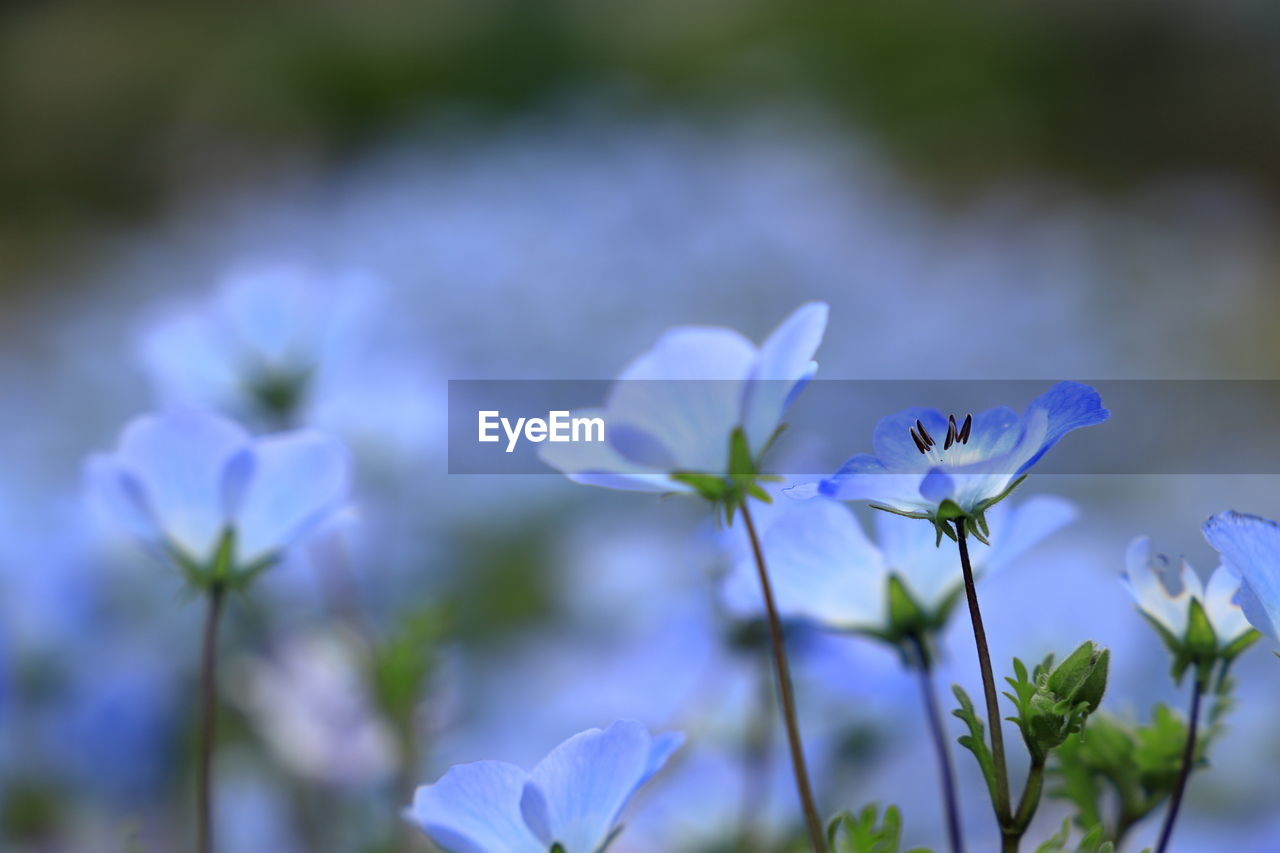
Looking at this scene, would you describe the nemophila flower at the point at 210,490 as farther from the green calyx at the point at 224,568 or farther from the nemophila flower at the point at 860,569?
the nemophila flower at the point at 860,569

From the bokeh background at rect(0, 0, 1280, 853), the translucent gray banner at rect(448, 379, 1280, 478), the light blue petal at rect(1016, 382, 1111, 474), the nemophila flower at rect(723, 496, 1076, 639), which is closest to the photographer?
the light blue petal at rect(1016, 382, 1111, 474)

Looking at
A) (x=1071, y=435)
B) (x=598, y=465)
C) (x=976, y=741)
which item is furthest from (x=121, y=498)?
(x=1071, y=435)

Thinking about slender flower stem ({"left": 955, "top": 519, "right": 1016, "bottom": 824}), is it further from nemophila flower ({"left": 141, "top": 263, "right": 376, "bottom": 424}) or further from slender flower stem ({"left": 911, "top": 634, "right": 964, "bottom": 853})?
nemophila flower ({"left": 141, "top": 263, "right": 376, "bottom": 424})

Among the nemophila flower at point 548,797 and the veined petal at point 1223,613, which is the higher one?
the veined petal at point 1223,613

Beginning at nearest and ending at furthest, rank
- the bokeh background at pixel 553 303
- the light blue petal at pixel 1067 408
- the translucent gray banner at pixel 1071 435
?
the light blue petal at pixel 1067 408 → the bokeh background at pixel 553 303 → the translucent gray banner at pixel 1071 435

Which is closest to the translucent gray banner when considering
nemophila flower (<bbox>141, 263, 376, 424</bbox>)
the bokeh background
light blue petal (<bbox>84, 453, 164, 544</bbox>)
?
the bokeh background

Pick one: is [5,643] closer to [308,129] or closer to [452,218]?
[452,218]

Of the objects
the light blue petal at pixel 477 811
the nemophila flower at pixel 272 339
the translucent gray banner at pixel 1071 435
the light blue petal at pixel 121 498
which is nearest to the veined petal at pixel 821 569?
the light blue petal at pixel 477 811

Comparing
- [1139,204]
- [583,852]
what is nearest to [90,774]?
[583,852]
